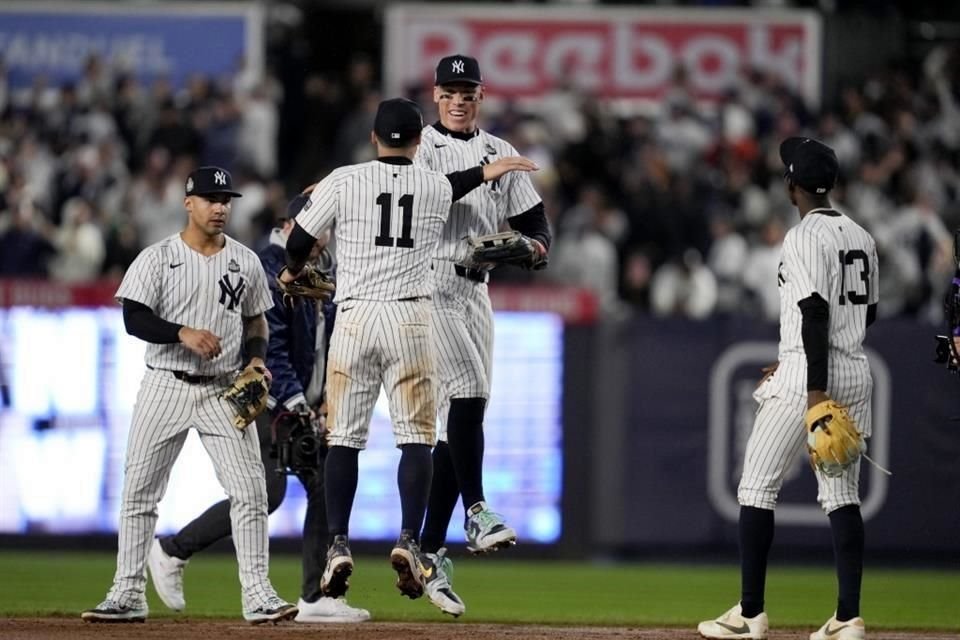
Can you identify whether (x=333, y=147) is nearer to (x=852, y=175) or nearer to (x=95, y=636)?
(x=852, y=175)

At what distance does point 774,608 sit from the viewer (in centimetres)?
1225

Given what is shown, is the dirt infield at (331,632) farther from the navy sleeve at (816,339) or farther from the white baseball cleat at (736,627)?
the navy sleeve at (816,339)

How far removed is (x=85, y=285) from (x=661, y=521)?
208 inches

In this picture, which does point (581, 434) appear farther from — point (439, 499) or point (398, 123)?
point (398, 123)

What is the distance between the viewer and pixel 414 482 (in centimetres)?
898

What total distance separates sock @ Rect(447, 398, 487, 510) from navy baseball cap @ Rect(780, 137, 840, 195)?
2.03 metres

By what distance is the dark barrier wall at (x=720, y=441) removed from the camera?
599 inches

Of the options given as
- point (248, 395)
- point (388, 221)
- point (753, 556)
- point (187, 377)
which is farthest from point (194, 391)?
point (753, 556)

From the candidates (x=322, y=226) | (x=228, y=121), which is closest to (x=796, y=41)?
(x=228, y=121)

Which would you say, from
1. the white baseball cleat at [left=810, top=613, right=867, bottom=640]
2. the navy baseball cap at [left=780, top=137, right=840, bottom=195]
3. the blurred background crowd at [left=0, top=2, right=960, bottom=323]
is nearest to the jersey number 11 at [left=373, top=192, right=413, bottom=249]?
the navy baseball cap at [left=780, top=137, right=840, bottom=195]

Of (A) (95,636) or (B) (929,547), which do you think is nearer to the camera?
(A) (95,636)

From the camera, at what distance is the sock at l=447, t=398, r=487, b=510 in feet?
31.0

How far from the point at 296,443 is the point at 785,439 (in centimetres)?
264

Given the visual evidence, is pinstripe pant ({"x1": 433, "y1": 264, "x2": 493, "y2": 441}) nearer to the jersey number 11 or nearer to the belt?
the jersey number 11
